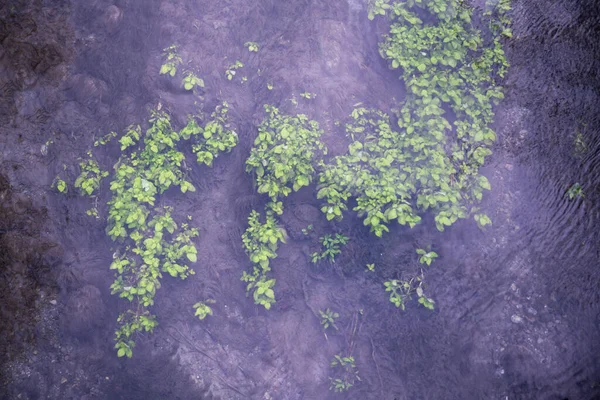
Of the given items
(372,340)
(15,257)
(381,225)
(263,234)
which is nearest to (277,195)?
(263,234)

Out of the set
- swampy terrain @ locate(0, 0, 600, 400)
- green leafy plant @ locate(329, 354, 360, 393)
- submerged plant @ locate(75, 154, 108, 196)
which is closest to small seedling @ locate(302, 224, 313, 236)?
swampy terrain @ locate(0, 0, 600, 400)

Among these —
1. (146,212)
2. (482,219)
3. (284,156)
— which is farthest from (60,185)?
(482,219)

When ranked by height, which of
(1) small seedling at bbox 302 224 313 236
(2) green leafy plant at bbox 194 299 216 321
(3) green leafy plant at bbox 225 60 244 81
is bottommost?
(2) green leafy plant at bbox 194 299 216 321

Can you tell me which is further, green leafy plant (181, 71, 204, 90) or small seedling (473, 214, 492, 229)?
green leafy plant (181, 71, 204, 90)

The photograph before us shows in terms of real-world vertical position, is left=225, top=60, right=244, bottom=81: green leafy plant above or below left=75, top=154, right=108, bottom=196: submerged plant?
above

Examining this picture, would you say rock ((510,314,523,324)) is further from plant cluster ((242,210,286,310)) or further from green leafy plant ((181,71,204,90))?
Answer: green leafy plant ((181,71,204,90))

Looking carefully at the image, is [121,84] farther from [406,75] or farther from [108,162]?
[406,75]
